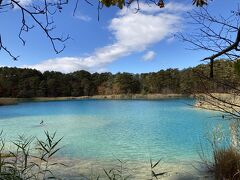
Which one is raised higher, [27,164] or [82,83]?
[82,83]

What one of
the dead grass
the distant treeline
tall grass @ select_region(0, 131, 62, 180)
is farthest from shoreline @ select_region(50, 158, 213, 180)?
the distant treeline

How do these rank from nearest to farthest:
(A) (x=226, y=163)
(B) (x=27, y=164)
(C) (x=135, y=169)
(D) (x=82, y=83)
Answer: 1. (A) (x=226, y=163)
2. (C) (x=135, y=169)
3. (B) (x=27, y=164)
4. (D) (x=82, y=83)

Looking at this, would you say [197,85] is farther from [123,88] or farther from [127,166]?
[123,88]

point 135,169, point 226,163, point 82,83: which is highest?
point 82,83

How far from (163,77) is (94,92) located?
1770 centimetres

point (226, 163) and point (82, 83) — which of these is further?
point (82, 83)

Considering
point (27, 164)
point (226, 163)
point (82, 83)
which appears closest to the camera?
point (226, 163)

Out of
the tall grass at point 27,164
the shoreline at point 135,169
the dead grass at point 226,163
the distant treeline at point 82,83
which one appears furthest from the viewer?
the distant treeline at point 82,83

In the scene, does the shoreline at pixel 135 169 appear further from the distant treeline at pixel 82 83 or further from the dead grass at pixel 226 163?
the distant treeline at pixel 82 83

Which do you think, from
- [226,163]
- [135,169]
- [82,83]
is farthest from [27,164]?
[82,83]

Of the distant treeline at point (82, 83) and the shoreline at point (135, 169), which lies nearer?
the shoreline at point (135, 169)

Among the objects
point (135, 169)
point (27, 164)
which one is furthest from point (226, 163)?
point (27, 164)

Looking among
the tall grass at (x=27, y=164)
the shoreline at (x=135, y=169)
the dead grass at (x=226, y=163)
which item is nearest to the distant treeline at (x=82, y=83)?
the shoreline at (x=135, y=169)

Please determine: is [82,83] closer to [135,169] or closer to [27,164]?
[27,164]
